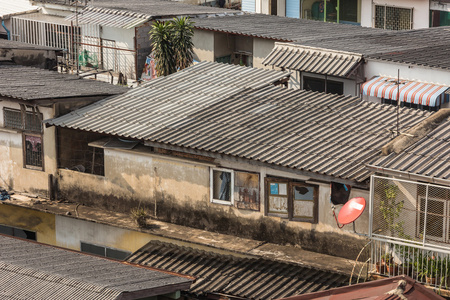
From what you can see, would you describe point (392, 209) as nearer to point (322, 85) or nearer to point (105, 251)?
point (105, 251)

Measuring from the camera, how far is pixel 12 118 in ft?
90.3

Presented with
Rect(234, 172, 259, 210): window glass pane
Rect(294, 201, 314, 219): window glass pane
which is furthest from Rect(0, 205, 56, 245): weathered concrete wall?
Rect(294, 201, 314, 219): window glass pane

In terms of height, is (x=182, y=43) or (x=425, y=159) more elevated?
(x=182, y=43)

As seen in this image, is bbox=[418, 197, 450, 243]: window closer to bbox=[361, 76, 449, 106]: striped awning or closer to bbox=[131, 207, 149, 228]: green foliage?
bbox=[131, 207, 149, 228]: green foliage

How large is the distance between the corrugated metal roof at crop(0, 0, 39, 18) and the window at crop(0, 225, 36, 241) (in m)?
21.3

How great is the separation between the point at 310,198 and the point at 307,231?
0.77m

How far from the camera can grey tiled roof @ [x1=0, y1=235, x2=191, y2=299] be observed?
18500 millimetres

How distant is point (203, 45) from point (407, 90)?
491 inches

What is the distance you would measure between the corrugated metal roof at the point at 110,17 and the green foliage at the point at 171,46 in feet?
12.9

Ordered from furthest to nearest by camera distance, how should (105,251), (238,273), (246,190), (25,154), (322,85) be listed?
1. (322,85)
2. (25,154)
3. (105,251)
4. (246,190)
5. (238,273)

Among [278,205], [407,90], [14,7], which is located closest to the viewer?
[278,205]

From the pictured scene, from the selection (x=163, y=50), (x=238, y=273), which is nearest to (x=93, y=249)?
(x=238, y=273)

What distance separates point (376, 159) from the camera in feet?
69.7

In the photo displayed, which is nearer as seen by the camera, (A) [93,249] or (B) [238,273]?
(B) [238,273]
